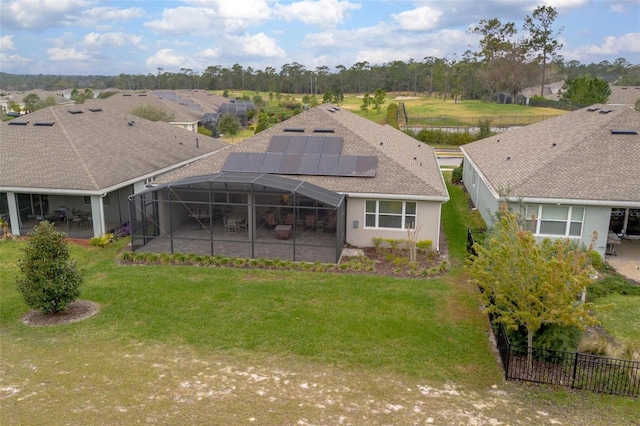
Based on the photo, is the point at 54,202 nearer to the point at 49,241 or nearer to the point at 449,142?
the point at 49,241

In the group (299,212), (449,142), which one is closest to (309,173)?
(299,212)

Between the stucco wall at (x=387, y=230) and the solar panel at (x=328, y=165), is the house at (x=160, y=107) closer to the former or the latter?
the solar panel at (x=328, y=165)

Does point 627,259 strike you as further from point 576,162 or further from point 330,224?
point 330,224

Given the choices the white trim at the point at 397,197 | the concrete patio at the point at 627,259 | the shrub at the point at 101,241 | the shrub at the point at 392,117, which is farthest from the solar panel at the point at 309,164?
the shrub at the point at 392,117

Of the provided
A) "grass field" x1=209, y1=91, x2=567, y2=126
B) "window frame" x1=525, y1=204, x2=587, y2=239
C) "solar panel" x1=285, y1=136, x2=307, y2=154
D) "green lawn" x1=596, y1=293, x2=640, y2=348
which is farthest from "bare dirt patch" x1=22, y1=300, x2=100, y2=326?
"grass field" x1=209, y1=91, x2=567, y2=126

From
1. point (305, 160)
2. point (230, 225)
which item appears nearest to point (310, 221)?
point (230, 225)

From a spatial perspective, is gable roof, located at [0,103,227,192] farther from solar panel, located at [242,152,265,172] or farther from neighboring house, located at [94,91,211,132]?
neighboring house, located at [94,91,211,132]
